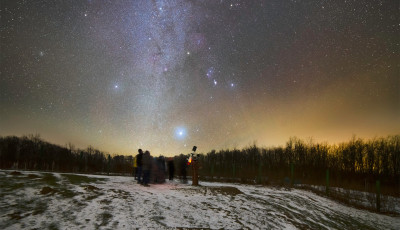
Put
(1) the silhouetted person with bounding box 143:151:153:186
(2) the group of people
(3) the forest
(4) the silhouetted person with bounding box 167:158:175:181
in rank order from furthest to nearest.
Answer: (3) the forest → (4) the silhouetted person with bounding box 167:158:175:181 → (2) the group of people → (1) the silhouetted person with bounding box 143:151:153:186

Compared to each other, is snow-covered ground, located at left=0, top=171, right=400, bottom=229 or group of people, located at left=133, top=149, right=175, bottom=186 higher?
group of people, located at left=133, top=149, right=175, bottom=186

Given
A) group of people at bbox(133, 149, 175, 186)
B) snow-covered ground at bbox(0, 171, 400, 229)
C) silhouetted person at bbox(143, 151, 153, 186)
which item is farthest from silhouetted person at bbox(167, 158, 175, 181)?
snow-covered ground at bbox(0, 171, 400, 229)

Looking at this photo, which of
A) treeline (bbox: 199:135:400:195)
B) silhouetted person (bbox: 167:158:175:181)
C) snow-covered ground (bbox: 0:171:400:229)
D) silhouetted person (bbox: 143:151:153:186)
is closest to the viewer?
snow-covered ground (bbox: 0:171:400:229)

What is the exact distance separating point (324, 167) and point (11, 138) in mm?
107955

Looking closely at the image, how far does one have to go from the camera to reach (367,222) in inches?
519

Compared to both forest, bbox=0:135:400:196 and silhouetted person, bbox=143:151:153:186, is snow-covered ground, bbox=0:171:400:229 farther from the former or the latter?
forest, bbox=0:135:400:196

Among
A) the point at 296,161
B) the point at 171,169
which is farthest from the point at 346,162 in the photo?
the point at 171,169

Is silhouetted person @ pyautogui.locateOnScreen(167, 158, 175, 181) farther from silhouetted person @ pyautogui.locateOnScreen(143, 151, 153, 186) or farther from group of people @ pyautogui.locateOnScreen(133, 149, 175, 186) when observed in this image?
silhouetted person @ pyautogui.locateOnScreen(143, 151, 153, 186)

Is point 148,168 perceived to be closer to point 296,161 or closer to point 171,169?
point 171,169

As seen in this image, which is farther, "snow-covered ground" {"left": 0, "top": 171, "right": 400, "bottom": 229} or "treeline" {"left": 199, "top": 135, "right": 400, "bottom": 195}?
"treeline" {"left": 199, "top": 135, "right": 400, "bottom": 195}

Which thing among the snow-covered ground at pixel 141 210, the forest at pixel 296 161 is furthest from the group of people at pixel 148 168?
the forest at pixel 296 161

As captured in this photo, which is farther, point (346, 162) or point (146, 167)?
point (346, 162)

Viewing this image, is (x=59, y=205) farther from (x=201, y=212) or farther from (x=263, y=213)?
(x=263, y=213)

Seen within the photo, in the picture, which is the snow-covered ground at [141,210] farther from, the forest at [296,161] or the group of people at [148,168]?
the forest at [296,161]
